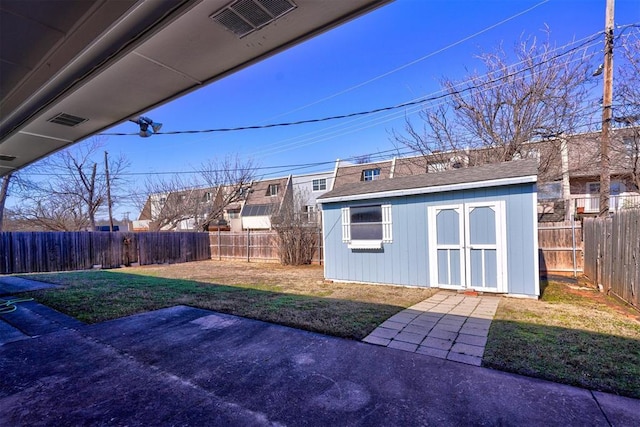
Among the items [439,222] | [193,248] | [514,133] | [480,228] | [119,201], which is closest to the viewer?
[480,228]

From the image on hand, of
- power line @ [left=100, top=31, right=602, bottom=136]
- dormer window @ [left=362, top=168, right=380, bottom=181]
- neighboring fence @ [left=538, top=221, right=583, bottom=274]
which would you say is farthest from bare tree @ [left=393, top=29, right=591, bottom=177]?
dormer window @ [left=362, top=168, right=380, bottom=181]

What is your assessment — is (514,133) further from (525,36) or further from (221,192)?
(221,192)

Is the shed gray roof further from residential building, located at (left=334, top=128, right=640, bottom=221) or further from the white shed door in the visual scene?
residential building, located at (left=334, top=128, right=640, bottom=221)

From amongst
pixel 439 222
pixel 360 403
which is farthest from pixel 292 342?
pixel 439 222

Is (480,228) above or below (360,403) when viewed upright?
above

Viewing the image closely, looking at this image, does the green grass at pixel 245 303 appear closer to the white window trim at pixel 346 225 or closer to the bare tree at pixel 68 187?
the white window trim at pixel 346 225

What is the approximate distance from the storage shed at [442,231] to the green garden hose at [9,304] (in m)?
6.09

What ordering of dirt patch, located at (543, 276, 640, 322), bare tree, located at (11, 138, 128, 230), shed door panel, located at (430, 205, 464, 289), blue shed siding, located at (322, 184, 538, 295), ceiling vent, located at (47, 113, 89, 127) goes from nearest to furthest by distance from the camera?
ceiling vent, located at (47, 113, 89, 127), dirt patch, located at (543, 276, 640, 322), blue shed siding, located at (322, 184, 538, 295), shed door panel, located at (430, 205, 464, 289), bare tree, located at (11, 138, 128, 230)

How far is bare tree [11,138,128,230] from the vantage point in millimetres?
16516

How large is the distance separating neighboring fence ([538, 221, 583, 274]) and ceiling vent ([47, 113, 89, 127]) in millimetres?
10863

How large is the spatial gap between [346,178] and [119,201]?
15.5 meters

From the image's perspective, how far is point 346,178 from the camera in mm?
22641

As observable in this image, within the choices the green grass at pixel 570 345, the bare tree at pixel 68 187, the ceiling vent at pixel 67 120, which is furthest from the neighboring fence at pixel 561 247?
the bare tree at pixel 68 187

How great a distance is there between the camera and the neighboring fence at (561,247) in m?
8.49
